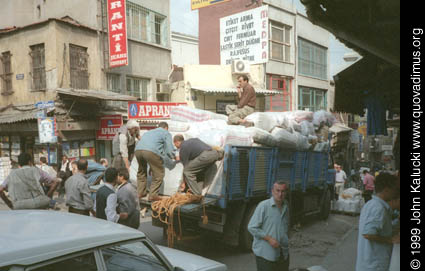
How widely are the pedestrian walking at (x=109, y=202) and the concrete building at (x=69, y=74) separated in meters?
8.91

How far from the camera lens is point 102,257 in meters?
2.48

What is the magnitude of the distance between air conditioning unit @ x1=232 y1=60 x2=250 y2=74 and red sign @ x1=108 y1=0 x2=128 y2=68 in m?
5.86

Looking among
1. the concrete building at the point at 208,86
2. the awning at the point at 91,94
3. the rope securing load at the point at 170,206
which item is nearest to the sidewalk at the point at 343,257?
the rope securing load at the point at 170,206

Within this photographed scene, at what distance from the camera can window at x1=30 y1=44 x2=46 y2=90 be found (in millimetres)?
14430

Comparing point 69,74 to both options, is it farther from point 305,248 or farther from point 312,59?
point 312,59

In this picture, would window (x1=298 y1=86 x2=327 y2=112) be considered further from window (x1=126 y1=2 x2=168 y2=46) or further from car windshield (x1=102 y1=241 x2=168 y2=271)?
car windshield (x1=102 y1=241 x2=168 y2=271)

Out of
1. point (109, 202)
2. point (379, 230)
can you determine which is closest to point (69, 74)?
point (109, 202)

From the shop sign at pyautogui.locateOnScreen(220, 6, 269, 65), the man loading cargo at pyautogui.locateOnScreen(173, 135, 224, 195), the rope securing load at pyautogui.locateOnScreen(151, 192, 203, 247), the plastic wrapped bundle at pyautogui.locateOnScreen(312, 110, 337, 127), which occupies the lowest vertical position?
the rope securing load at pyautogui.locateOnScreen(151, 192, 203, 247)

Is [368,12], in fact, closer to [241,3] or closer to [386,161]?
[241,3]

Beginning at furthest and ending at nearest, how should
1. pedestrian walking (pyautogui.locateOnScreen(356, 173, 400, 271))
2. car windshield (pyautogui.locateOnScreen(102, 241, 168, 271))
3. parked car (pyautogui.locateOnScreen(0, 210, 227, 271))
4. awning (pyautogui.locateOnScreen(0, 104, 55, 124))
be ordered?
awning (pyautogui.locateOnScreen(0, 104, 55, 124)) → pedestrian walking (pyautogui.locateOnScreen(356, 173, 400, 271)) → car windshield (pyautogui.locateOnScreen(102, 241, 168, 271)) → parked car (pyautogui.locateOnScreen(0, 210, 227, 271))

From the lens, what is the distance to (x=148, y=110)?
1477 cm

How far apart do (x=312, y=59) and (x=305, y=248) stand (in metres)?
19.6

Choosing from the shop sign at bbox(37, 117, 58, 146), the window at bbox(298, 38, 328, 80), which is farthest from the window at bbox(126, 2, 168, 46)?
the window at bbox(298, 38, 328, 80)
